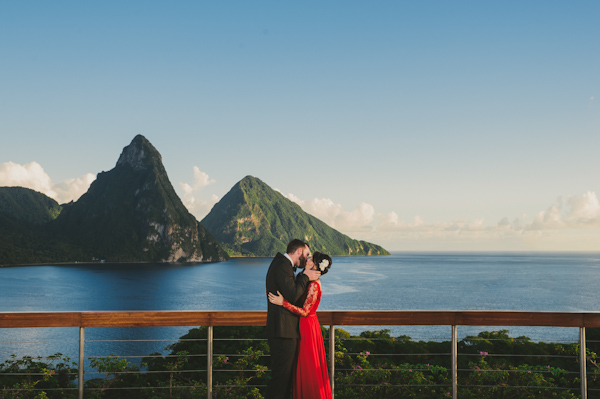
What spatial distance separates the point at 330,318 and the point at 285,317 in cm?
65

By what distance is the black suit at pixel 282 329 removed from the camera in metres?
3.44

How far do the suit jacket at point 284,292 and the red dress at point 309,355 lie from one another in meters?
0.06

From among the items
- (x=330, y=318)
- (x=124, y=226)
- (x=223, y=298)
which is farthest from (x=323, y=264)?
(x=124, y=226)

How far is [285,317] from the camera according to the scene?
3469 millimetres

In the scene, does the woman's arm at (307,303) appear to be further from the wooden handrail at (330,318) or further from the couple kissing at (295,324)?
the wooden handrail at (330,318)

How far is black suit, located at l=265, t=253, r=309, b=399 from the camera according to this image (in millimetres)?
3436

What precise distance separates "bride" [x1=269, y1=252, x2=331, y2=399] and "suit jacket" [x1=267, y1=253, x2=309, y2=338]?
46 millimetres

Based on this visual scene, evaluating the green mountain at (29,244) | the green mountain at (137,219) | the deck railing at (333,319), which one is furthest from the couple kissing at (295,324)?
the green mountain at (137,219)

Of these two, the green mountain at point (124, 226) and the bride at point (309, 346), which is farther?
the green mountain at point (124, 226)

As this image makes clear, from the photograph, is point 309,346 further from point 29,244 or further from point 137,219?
point 137,219

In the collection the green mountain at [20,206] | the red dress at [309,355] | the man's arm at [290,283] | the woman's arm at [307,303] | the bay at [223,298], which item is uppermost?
the green mountain at [20,206]

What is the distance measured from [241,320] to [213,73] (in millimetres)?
34087

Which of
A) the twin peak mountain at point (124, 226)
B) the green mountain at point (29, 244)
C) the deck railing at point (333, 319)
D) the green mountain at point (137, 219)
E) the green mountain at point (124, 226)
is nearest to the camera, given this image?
the deck railing at point (333, 319)

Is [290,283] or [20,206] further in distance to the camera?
[20,206]
